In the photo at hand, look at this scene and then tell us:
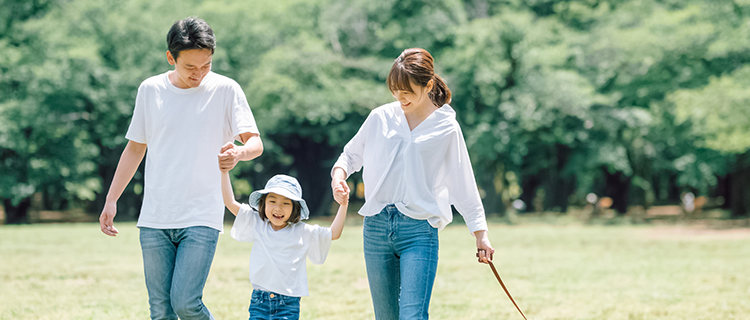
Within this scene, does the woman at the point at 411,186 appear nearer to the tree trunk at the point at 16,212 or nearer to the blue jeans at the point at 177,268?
the blue jeans at the point at 177,268

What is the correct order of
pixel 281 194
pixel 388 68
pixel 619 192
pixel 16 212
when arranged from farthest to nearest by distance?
1. pixel 619 192
2. pixel 16 212
3. pixel 388 68
4. pixel 281 194

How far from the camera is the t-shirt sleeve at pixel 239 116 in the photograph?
377 centimetres

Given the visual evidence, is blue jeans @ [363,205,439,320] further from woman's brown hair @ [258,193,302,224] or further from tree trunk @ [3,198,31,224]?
tree trunk @ [3,198,31,224]

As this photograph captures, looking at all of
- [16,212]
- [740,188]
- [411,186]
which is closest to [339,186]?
[411,186]

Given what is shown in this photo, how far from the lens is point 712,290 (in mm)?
9039

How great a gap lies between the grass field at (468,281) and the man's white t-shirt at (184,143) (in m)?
3.38

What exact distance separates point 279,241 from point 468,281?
6.41m

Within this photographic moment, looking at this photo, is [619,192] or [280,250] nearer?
[280,250]

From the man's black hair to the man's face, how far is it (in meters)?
0.03

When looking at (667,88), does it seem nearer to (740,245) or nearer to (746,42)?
(746,42)

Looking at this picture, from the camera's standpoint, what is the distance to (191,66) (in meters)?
3.63

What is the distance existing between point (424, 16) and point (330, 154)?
8.57 metres

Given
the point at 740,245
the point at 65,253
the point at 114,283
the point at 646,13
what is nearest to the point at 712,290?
the point at 114,283

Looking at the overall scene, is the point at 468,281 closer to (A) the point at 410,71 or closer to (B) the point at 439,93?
(B) the point at 439,93
